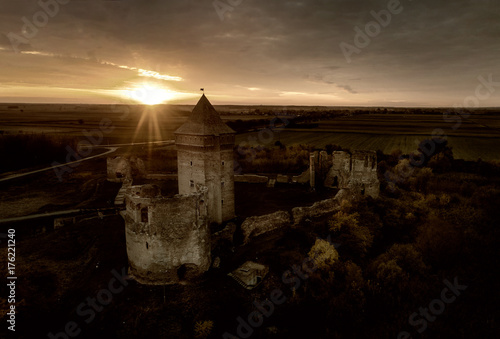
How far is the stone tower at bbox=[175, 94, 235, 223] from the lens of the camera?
1877 cm

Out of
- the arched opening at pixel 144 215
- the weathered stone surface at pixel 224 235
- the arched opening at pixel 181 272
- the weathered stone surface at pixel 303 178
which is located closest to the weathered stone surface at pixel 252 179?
the weathered stone surface at pixel 303 178

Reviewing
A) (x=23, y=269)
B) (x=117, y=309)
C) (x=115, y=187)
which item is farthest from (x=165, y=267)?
(x=115, y=187)

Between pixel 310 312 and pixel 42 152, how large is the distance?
157 feet

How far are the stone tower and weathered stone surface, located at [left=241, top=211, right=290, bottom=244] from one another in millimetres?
2257

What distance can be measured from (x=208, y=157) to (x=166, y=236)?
21.8ft

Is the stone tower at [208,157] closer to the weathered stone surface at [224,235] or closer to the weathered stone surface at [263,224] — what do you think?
the weathered stone surface at [224,235]

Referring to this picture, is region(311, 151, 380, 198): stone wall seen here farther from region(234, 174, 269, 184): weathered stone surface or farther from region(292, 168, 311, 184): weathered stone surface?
region(234, 174, 269, 184): weathered stone surface

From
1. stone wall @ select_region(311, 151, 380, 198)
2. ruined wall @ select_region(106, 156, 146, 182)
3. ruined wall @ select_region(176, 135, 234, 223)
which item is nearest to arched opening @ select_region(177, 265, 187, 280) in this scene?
ruined wall @ select_region(176, 135, 234, 223)

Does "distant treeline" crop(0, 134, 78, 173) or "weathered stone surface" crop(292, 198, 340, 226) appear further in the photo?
"distant treeline" crop(0, 134, 78, 173)

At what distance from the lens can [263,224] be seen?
19.1 m

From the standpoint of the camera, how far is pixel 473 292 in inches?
590

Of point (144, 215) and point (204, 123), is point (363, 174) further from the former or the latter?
point (144, 215)

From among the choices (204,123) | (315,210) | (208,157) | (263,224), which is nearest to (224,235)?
(263,224)

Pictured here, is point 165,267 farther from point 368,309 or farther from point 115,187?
point 115,187
